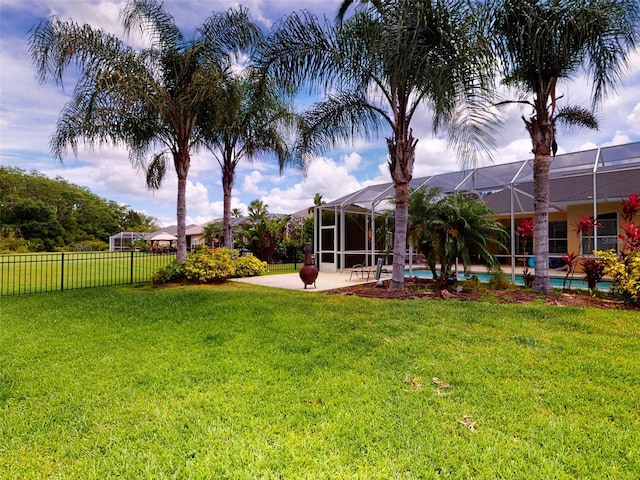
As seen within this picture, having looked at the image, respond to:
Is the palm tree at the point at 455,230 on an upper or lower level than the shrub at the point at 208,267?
upper

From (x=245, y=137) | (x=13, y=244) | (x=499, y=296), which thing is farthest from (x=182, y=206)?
(x=13, y=244)

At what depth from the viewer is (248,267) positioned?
45.3 feet

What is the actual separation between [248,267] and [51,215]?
40860 mm

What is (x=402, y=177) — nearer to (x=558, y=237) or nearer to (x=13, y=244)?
(x=558, y=237)

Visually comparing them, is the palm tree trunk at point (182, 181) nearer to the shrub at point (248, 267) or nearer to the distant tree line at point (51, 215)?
the shrub at point (248, 267)

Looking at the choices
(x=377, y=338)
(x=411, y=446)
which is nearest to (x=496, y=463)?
(x=411, y=446)

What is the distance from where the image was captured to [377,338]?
470cm

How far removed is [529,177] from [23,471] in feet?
43.3

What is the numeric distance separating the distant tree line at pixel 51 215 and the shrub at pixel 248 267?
3243 centimetres

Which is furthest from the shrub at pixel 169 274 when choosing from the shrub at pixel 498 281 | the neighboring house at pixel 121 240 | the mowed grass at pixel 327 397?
the neighboring house at pixel 121 240

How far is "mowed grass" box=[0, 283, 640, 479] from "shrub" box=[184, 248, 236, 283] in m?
5.38

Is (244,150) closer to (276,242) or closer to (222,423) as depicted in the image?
(276,242)

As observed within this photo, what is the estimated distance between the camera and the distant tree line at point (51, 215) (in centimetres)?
3800

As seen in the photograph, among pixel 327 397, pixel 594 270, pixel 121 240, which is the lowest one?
pixel 327 397
